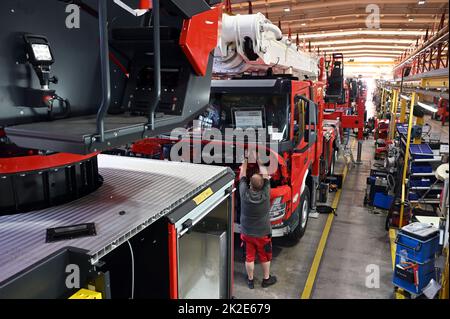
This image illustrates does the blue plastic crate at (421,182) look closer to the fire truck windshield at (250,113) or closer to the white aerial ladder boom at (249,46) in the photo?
the fire truck windshield at (250,113)

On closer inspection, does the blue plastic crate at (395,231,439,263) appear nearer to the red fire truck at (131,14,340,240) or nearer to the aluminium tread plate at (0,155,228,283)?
the red fire truck at (131,14,340,240)

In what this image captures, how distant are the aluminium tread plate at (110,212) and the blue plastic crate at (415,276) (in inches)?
107

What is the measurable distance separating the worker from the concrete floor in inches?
10.7

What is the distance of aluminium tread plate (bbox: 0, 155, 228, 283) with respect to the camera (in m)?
1.89

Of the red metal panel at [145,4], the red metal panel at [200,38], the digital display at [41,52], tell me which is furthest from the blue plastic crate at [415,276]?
the digital display at [41,52]

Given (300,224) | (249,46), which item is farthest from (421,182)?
(249,46)

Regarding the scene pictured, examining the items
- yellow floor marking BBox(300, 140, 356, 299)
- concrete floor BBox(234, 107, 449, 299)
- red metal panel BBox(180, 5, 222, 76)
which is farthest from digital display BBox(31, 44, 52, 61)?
yellow floor marking BBox(300, 140, 356, 299)

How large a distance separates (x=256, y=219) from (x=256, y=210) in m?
0.13

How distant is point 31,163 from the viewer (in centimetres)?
233

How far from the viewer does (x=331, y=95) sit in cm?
1313

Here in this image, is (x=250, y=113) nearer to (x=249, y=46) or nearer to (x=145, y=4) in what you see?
(x=249, y=46)

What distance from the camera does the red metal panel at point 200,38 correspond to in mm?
2500

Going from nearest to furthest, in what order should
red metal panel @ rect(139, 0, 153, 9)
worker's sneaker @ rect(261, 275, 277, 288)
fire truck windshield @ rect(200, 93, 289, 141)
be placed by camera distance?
1. red metal panel @ rect(139, 0, 153, 9)
2. worker's sneaker @ rect(261, 275, 277, 288)
3. fire truck windshield @ rect(200, 93, 289, 141)

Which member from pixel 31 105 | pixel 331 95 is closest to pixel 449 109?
pixel 31 105
